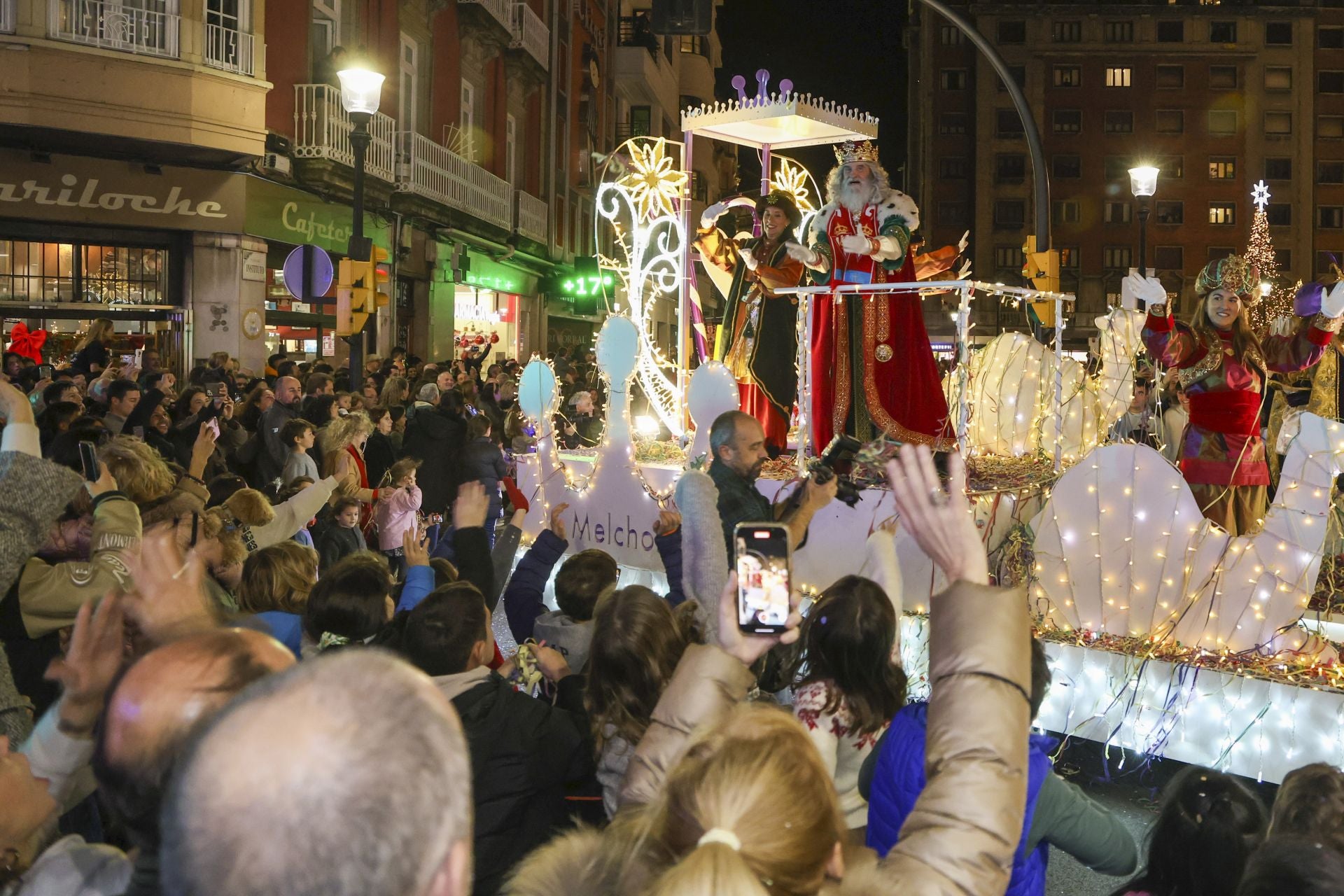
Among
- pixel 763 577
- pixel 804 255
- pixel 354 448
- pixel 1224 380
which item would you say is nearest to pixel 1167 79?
pixel 804 255

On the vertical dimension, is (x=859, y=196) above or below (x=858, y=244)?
above

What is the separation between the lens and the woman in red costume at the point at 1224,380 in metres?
7.20

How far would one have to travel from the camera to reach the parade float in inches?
220

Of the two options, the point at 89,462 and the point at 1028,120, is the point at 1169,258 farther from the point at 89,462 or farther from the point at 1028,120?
the point at 89,462

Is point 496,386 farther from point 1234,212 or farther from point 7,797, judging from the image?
point 1234,212

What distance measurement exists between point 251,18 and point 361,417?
350 inches

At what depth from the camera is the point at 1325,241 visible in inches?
2418

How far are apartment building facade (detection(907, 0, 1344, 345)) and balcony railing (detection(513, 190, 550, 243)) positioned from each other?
Answer: 34104 mm

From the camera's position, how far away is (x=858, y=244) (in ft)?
26.9

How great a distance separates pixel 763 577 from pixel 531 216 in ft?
90.4

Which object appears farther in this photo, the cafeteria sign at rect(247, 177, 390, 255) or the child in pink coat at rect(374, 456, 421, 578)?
the cafeteria sign at rect(247, 177, 390, 255)

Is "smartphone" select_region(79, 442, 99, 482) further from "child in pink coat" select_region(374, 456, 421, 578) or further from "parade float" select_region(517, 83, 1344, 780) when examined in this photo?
"child in pink coat" select_region(374, 456, 421, 578)

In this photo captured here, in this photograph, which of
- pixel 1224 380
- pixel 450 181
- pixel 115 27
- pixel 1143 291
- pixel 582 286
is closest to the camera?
pixel 1224 380

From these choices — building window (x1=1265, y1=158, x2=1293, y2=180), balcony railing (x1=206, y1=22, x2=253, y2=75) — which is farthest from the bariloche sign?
building window (x1=1265, y1=158, x2=1293, y2=180)
